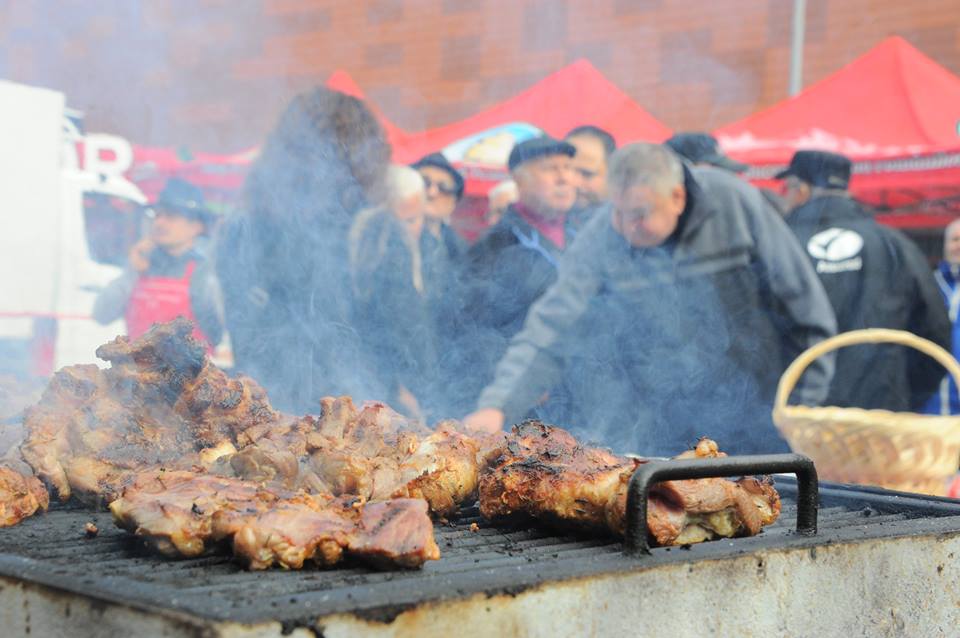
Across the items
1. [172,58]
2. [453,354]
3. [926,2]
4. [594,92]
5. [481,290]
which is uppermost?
[926,2]

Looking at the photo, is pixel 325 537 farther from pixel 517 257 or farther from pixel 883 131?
pixel 883 131

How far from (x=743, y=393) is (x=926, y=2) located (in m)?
6.69

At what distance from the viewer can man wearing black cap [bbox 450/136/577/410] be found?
19.8 ft

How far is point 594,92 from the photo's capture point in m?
9.34

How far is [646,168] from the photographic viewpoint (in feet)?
17.1

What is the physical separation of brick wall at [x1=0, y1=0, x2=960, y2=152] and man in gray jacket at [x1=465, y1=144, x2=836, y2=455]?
2499 mm

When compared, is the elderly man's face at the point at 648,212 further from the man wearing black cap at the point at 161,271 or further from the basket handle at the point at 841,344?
the man wearing black cap at the point at 161,271

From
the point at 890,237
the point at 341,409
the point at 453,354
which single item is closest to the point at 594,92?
the point at 890,237

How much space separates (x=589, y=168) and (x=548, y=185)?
1.82 ft

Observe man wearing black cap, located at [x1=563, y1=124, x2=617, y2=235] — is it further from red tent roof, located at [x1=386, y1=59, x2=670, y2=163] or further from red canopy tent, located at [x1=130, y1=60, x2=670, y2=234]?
red tent roof, located at [x1=386, y1=59, x2=670, y2=163]

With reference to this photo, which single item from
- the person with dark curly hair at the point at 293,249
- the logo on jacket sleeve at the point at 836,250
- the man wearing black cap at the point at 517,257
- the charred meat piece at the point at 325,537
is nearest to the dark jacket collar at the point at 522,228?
the man wearing black cap at the point at 517,257

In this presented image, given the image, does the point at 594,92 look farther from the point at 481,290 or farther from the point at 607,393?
the point at 607,393

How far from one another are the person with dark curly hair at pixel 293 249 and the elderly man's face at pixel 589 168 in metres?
1.88

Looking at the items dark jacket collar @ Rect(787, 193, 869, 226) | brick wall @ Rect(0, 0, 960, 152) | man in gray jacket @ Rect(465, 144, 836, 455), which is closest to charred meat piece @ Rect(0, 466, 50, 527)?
man in gray jacket @ Rect(465, 144, 836, 455)
